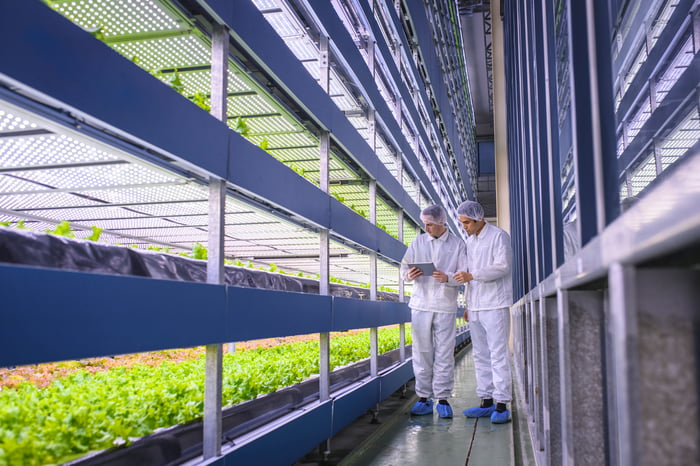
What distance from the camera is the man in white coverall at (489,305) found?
4609mm

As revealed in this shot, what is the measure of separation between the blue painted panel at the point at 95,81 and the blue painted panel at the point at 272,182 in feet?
0.94

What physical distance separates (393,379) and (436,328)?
1160mm

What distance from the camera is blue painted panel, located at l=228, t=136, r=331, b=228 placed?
270 cm

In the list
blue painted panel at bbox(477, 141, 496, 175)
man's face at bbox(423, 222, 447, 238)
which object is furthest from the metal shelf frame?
blue painted panel at bbox(477, 141, 496, 175)

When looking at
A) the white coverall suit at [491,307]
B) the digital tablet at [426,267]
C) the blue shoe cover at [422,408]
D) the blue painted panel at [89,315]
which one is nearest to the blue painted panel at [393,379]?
the blue shoe cover at [422,408]

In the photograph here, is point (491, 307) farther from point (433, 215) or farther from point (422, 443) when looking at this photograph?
point (422, 443)

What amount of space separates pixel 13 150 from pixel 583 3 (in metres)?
1.86

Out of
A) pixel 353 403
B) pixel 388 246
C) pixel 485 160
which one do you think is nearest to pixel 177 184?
pixel 353 403

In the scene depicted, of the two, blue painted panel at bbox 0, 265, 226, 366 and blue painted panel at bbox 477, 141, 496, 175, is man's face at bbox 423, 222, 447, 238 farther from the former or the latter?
blue painted panel at bbox 477, 141, 496, 175

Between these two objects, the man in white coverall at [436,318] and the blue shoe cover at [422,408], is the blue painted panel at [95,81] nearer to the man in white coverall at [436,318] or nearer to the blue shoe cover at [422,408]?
the man in white coverall at [436,318]

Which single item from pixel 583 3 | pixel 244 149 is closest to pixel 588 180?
pixel 583 3

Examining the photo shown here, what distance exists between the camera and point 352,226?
4.86 m

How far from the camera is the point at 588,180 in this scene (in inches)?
58.0

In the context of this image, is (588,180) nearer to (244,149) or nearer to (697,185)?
(697,185)
